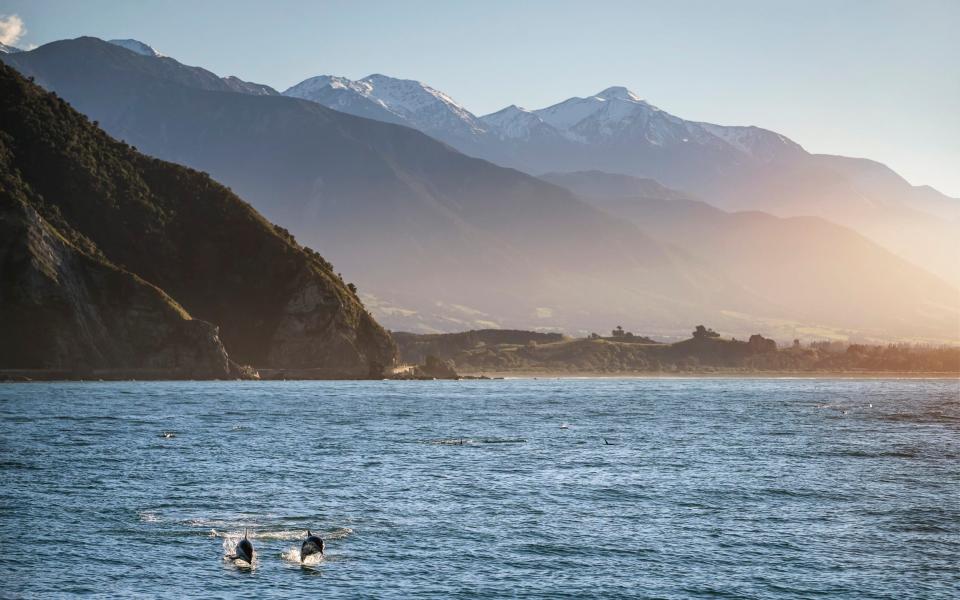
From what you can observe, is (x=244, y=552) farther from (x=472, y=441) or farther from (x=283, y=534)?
(x=472, y=441)

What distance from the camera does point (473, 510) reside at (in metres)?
65.2

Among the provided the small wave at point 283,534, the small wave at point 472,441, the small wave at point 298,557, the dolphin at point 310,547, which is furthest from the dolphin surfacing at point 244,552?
the small wave at point 472,441

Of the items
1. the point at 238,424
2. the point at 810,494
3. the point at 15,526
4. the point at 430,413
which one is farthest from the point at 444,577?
the point at 430,413

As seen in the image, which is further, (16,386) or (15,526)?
(16,386)

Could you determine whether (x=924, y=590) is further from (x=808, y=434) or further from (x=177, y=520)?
(x=808, y=434)

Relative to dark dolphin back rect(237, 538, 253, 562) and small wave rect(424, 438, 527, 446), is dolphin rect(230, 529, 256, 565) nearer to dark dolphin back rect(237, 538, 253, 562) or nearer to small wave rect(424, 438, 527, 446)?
dark dolphin back rect(237, 538, 253, 562)

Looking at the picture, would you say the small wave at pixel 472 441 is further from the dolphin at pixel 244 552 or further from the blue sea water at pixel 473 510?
the dolphin at pixel 244 552

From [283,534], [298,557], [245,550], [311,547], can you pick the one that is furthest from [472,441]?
[245,550]

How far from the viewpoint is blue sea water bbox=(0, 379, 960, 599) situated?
4791 cm

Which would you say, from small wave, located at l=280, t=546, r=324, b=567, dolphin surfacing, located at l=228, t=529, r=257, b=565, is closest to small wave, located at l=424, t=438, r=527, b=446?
small wave, located at l=280, t=546, r=324, b=567

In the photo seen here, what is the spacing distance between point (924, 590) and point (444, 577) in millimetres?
22380

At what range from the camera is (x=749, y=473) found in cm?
8675

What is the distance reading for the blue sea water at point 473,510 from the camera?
47.9 m

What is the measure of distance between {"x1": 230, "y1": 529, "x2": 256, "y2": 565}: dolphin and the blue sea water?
2.91 feet
